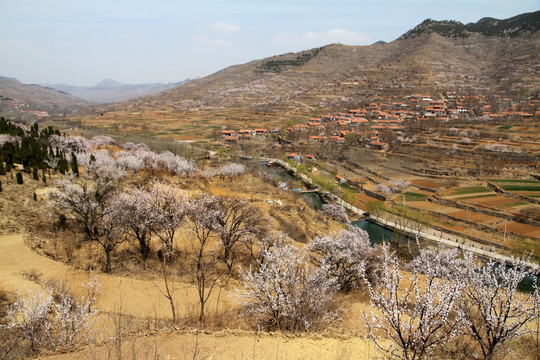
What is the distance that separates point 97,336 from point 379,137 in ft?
223

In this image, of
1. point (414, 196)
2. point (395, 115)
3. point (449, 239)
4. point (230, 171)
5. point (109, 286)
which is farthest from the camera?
point (395, 115)

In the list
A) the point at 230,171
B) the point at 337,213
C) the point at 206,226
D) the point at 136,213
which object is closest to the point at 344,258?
the point at 206,226

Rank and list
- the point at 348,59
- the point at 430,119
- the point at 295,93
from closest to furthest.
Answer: the point at 430,119 → the point at 295,93 → the point at 348,59

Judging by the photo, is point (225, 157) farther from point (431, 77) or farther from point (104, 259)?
point (431, 77)

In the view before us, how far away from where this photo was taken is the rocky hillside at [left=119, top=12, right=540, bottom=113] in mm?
102625

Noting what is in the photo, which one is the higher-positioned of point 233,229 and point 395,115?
point 395,115

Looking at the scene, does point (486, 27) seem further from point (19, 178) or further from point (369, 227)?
point (19, 178)

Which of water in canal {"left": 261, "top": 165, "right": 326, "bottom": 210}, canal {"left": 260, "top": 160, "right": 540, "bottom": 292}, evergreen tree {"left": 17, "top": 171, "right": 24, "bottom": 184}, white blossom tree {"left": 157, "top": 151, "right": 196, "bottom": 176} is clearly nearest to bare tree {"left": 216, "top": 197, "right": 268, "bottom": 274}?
canal {"left": 260, "top": 160, "right": 540, "bottom": 292}

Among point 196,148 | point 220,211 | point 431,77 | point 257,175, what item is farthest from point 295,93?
point 220,211

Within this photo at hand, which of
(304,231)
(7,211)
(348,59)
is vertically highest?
(348,59)

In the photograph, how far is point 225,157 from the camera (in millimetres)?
60812

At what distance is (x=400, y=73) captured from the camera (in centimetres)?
11406


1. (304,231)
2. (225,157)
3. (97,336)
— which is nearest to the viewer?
(97,336)

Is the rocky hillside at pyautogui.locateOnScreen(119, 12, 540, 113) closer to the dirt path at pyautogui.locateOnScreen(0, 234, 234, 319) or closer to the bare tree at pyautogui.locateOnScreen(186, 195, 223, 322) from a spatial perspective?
the bare tree at pyautogui.locateOnScreen(186, 195, 223, 322)
